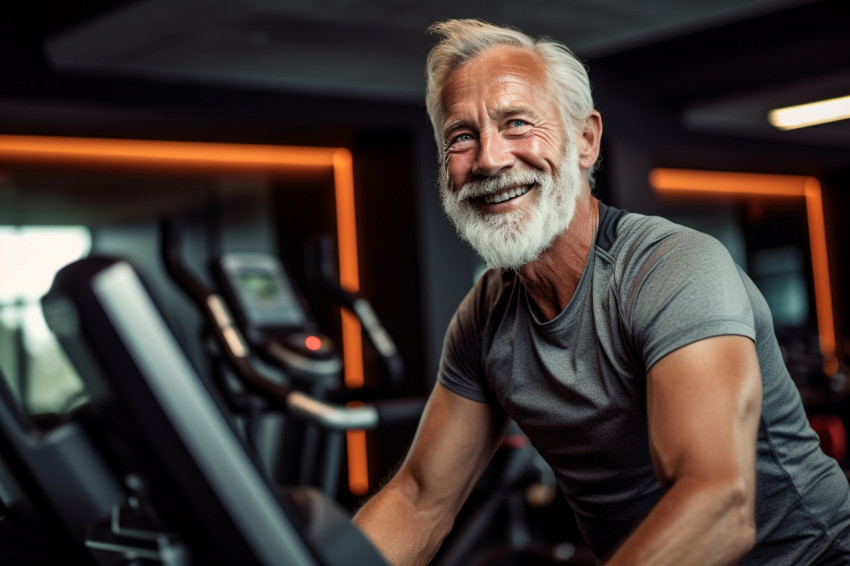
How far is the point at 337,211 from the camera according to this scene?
6.27 metres

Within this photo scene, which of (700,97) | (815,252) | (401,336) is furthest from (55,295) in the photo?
(815,252)

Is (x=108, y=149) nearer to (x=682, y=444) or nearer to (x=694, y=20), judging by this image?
(x=694, y=20)

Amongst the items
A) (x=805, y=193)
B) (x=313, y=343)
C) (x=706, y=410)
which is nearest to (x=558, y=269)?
(x=706, y=410)

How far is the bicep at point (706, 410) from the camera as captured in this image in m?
1.02

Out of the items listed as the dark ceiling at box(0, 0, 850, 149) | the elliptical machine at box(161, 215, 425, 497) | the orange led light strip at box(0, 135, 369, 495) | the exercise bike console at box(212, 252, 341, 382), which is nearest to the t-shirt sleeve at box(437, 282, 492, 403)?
the elliptical machine at box(161, 215, 425, 497)

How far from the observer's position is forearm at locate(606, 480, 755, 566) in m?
0.98

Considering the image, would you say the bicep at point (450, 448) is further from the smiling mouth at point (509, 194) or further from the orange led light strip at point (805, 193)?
the orange led light strip at point (805, 193)

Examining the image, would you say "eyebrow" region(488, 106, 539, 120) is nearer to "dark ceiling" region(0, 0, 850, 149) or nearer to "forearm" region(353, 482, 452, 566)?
"forearm" region(353, 482, 452, 566)

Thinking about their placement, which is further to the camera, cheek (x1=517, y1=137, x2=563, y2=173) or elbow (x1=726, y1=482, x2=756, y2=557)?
cheek (x1=517, y1=137, x2=563, y2=173)

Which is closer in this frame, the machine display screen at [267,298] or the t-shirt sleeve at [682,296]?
the t-shirt sleeve at [682,296]

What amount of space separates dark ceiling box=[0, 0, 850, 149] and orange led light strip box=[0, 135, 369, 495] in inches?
30.2

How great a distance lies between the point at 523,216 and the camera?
141 centimetres

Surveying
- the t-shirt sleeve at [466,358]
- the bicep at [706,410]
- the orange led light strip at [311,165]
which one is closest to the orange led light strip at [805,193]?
the orange led light strip at [311,165]

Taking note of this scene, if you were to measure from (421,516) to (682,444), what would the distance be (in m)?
A: 0.51
